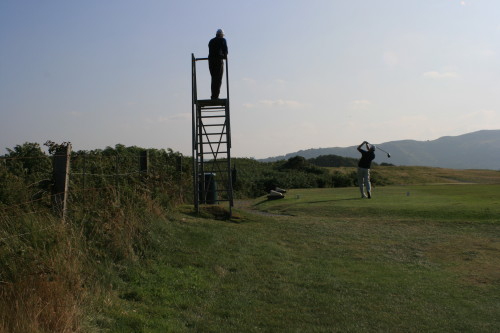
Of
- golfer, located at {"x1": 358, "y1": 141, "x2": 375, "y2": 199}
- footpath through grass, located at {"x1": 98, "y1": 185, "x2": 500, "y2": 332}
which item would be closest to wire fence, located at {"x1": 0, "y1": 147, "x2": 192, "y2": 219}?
footpath through grass, located at {"x1": 98, "y1": 185, "x2": 500, "y2": 332}

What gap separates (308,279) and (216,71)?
7.88m

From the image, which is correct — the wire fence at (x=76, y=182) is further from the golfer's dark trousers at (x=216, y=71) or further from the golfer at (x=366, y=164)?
the golfer at (x=366, y=164)

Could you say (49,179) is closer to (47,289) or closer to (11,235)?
(11,235)

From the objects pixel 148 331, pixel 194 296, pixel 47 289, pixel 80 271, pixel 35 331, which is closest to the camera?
pixel 35 331

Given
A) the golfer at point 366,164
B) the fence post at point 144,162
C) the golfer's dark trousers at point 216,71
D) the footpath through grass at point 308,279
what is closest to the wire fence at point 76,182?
the fence post at point 144,162

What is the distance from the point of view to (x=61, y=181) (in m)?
6.83

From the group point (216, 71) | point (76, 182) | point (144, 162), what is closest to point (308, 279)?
point (76, 182)

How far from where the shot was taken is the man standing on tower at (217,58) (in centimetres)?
1380

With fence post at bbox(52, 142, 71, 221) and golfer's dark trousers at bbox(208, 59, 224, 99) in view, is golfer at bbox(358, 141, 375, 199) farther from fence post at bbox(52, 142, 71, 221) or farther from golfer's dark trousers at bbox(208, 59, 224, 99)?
fence post at bbox(52, 142, 71, 221)

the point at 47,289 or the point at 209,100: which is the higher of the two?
the point at 209,100

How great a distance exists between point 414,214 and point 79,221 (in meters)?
13.7

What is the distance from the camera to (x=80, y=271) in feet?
19.5

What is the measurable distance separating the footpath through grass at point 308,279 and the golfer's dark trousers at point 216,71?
3879 millimetres

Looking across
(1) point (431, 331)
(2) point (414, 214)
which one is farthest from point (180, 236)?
(2) point (414, 214)
